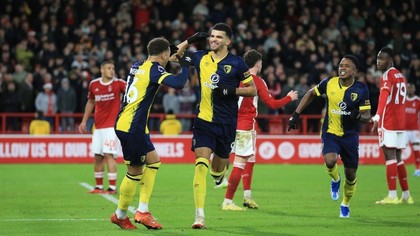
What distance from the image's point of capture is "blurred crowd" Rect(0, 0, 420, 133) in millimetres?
26266

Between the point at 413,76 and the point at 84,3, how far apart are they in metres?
11.1

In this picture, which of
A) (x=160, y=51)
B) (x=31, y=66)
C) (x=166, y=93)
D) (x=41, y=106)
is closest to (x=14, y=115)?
(x=41, y=106)

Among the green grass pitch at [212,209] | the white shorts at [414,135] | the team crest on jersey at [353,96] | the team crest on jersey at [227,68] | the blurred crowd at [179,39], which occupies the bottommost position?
the green grass pitch at [212,209]

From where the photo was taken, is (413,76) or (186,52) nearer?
(186,52)

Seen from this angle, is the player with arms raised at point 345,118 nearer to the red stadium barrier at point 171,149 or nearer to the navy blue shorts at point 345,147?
the navy blue shorts at point 345,147

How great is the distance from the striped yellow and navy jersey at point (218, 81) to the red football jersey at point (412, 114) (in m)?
12.3

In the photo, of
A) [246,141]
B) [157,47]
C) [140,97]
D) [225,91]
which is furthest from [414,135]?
[140,97]

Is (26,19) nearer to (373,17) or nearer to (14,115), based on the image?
(14,115)

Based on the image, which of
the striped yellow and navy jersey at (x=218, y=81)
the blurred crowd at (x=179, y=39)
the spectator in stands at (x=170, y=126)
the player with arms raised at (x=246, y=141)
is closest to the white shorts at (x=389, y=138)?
the player with arms raised at (x=246, y=141)

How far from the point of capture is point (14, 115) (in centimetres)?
2511

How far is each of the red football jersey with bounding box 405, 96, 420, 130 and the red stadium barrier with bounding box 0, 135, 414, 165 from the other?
3448 millimetres

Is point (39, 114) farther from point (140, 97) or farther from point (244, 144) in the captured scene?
point (140, 97)

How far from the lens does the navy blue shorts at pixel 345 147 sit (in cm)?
1255

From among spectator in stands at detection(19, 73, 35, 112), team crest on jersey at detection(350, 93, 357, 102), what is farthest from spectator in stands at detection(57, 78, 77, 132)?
team crest on jersey at detection(350, 93, 357, 102)
